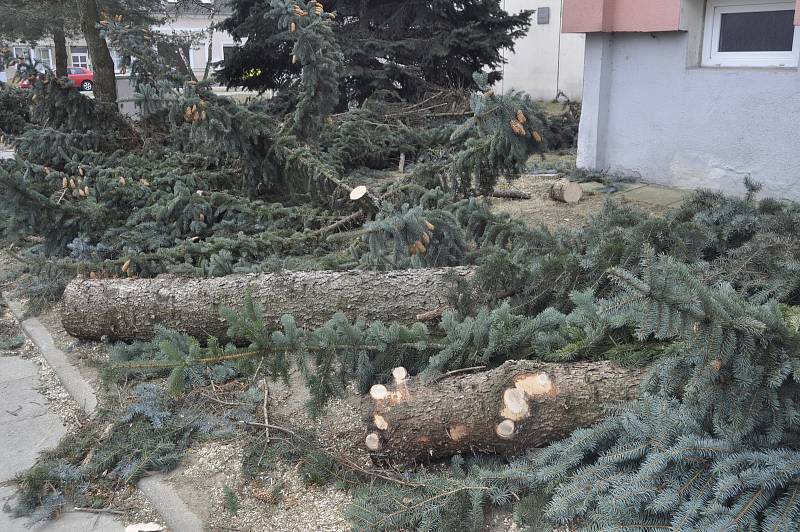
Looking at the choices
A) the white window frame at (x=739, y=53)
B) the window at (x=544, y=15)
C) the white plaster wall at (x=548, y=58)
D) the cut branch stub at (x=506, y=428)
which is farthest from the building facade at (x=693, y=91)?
the window at (x=544, y=15)

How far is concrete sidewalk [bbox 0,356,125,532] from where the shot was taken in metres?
3.17

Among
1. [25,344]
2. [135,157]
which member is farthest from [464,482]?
[135,157]

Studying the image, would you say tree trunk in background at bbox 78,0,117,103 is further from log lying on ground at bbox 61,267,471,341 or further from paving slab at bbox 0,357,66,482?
paving slab at bbox 0,357,66,482

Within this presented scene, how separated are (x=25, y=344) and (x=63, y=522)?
2.43 metres

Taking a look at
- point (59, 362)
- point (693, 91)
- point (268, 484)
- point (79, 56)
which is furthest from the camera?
point (79, 56)

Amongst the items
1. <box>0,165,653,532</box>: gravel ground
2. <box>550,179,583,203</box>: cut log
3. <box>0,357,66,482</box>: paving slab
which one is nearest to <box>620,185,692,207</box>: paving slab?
<box>550,179,583,203</box>: cut log

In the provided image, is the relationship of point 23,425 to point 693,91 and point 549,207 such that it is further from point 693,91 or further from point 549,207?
point 693,91

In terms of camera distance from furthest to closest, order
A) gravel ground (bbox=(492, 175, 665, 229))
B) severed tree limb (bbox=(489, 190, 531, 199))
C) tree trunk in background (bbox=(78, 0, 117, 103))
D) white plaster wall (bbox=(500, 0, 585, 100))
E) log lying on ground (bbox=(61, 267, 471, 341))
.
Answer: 1. white plaster wall (bbox=(500, 0, 585, 100))
2. tree trunk in background (bbox=(78, 0, 117, 103))
3. severed tree limb (bbox=(489, 190, 531, 199))
4. gravel ground (bbox=(492, 175, 665, 229))
5. log lying on ground (bbox=(61, 267, 471, 341))

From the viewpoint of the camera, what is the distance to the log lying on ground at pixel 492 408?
3.01 m

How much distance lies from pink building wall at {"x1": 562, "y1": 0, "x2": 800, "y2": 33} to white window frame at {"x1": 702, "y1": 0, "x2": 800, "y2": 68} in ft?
1.58

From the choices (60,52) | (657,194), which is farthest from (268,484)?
(60,52)

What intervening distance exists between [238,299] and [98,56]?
22.9 ft

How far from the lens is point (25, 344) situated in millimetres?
5184

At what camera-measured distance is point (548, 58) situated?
20781 mm
